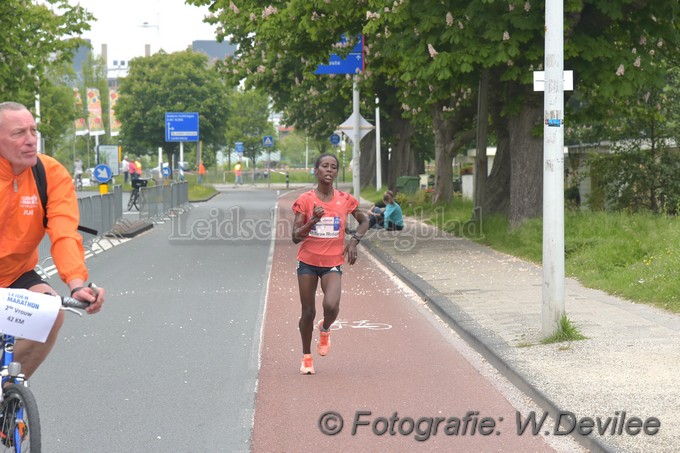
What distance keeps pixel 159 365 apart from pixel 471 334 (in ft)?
9.41

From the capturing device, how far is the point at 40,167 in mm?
5387

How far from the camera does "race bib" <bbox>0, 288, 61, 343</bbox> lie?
4930 mm

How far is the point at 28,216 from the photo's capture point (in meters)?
5.36

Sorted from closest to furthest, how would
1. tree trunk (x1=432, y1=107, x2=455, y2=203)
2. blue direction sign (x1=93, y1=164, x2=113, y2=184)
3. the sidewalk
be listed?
1. the sidewalk
2. blue direction sign (x1=93, y1=164, x2=113, y2=184)
3. tree trunk (x1=432, y1=107, x2=455, y2=203)

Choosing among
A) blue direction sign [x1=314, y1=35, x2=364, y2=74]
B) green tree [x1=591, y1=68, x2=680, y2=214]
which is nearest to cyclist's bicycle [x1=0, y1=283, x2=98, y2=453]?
green tree [x1=591, y1=68, x2=680, y2=214]

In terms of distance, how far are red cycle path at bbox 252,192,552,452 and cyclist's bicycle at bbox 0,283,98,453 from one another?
1.87m

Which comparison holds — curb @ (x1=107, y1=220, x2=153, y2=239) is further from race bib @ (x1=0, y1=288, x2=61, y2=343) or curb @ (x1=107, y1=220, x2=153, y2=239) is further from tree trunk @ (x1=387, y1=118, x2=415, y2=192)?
race bib @ (x1=0, y1=288, x2=61, y2=343)

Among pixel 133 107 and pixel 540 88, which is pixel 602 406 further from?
pixel 133 107

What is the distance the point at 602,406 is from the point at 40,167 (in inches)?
147

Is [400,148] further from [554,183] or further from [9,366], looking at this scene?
[9,366]

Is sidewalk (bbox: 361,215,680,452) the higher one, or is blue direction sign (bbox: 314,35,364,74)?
blue direction sign (bbox: 314,35,364,74)

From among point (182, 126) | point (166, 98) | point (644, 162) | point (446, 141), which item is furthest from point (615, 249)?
point (166, 98)

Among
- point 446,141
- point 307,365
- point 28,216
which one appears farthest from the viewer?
point 446,141

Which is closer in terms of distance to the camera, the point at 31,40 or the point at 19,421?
the point at 19,421
